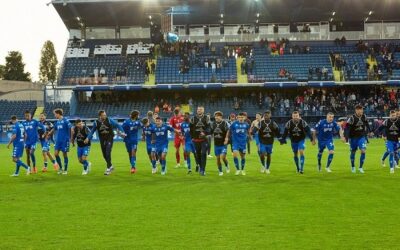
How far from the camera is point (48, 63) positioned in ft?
392

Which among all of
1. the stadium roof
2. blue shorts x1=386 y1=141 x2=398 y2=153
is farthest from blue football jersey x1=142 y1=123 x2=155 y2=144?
the stadium roof

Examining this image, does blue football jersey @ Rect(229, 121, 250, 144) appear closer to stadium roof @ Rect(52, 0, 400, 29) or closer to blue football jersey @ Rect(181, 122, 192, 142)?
blue football jersey @ Rect(181, 122, 192, 142)

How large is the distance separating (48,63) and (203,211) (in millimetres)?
113637

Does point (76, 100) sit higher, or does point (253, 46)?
point (253, 46)

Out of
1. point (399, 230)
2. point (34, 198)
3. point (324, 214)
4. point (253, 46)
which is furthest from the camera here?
point (253, 46)

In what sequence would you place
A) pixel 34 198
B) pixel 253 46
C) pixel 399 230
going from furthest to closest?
1. pixel 253 46
2. pixel 34 198
3. pixel 399 230

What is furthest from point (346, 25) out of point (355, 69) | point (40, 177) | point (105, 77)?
point (40, 177)

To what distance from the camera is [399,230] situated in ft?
30.6

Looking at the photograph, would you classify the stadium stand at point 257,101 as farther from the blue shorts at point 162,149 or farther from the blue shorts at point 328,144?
the blue shorts at point 328,144

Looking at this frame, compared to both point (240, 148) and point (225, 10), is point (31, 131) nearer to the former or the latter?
point (240, 148)

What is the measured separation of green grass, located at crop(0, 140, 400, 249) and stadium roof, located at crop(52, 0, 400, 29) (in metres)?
39.6

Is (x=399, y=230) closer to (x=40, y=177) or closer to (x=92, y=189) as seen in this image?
(x=92, y=189)

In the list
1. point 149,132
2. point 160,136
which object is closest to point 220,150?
point 160,136

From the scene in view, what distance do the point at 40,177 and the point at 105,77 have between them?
3757 centimetres
